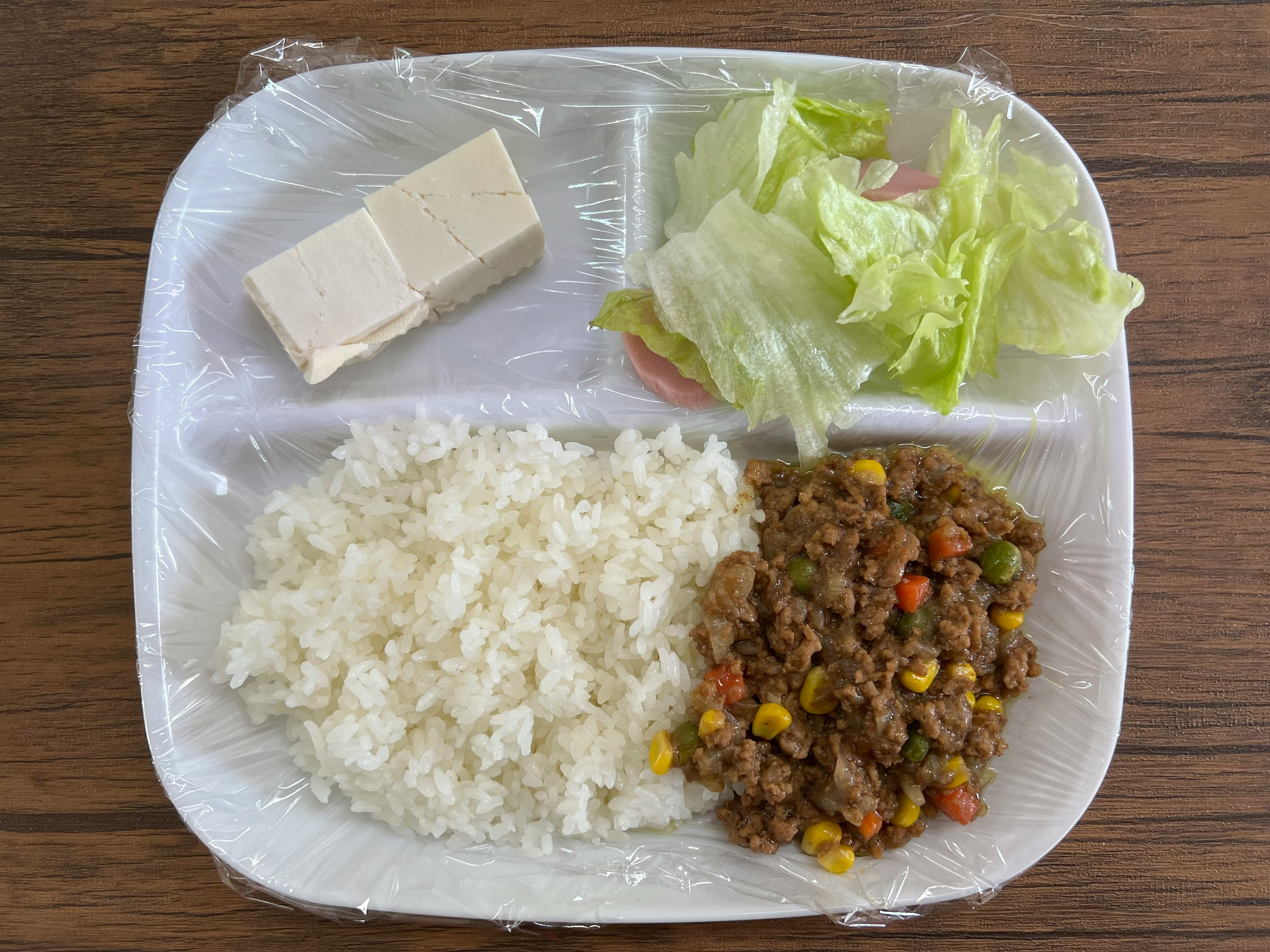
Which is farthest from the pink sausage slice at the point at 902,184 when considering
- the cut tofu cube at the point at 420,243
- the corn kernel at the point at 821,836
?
the corn kernel at the point at 821,836

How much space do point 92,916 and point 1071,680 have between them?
3319 mm

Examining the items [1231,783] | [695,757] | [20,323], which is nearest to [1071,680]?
[1231,783]

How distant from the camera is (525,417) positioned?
2459 millimetres

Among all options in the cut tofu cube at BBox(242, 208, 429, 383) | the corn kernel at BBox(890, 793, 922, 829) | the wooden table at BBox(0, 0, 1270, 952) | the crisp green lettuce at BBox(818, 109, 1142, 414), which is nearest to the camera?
the crisp green lettuce at BBox(818, 109, 1142, 414)

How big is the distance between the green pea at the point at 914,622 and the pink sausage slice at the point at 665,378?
0.90m

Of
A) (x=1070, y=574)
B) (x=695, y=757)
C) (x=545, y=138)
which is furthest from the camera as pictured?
(x=545, y=138)

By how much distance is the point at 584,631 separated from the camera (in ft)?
7.93

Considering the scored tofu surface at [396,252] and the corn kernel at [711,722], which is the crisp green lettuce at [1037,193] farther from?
the corn kernel at [711,722]

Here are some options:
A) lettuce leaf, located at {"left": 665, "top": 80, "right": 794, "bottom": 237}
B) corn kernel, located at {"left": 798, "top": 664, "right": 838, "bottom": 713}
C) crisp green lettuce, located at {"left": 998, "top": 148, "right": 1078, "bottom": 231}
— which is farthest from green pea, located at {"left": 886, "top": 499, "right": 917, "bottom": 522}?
lettuce leaf, located at {"left": 665, "top": 80, "right": 794, "bottom": 237}

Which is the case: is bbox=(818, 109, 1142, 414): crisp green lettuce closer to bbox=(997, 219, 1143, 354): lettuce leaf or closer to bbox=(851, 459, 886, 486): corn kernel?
bbox=(997, 219, 1143, 354): lettuce leaf

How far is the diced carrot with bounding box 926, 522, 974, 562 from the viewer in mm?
2260

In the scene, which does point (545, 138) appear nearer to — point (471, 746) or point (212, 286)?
point (212, 286)

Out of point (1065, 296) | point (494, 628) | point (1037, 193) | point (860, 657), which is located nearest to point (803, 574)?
point (860, 657)

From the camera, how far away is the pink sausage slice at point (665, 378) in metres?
2.41
